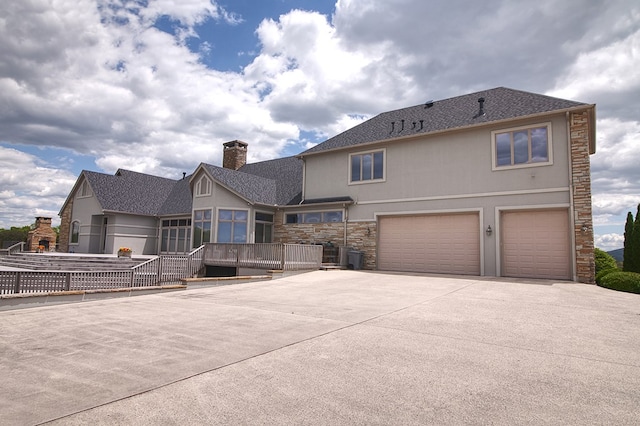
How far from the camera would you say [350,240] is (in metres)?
Result: 19.3

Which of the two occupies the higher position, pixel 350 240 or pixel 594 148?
pixel 594 148

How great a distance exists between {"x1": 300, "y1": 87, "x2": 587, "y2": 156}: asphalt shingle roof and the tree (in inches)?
185

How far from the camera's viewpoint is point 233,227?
21.4m

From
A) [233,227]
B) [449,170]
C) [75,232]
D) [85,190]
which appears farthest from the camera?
[75,232]

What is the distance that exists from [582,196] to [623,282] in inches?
137

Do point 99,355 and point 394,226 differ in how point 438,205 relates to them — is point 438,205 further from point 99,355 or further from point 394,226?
point 99,355

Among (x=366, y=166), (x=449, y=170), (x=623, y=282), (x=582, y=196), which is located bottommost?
(x=623, y=282)

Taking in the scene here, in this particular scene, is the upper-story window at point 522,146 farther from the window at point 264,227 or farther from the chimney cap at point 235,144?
the chimney cap at point 235,144

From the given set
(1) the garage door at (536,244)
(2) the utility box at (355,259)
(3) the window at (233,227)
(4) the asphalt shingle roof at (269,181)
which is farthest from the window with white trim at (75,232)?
(1) the garage door at (536,244)

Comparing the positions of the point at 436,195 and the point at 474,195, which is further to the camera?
the point at 436,195

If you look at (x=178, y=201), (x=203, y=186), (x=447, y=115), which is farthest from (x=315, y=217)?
(x=178, y=201)

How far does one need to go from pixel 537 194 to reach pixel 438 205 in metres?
3.87

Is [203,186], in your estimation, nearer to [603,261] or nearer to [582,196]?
[582,196]

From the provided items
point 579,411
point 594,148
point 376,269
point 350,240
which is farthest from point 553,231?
point 579,411
